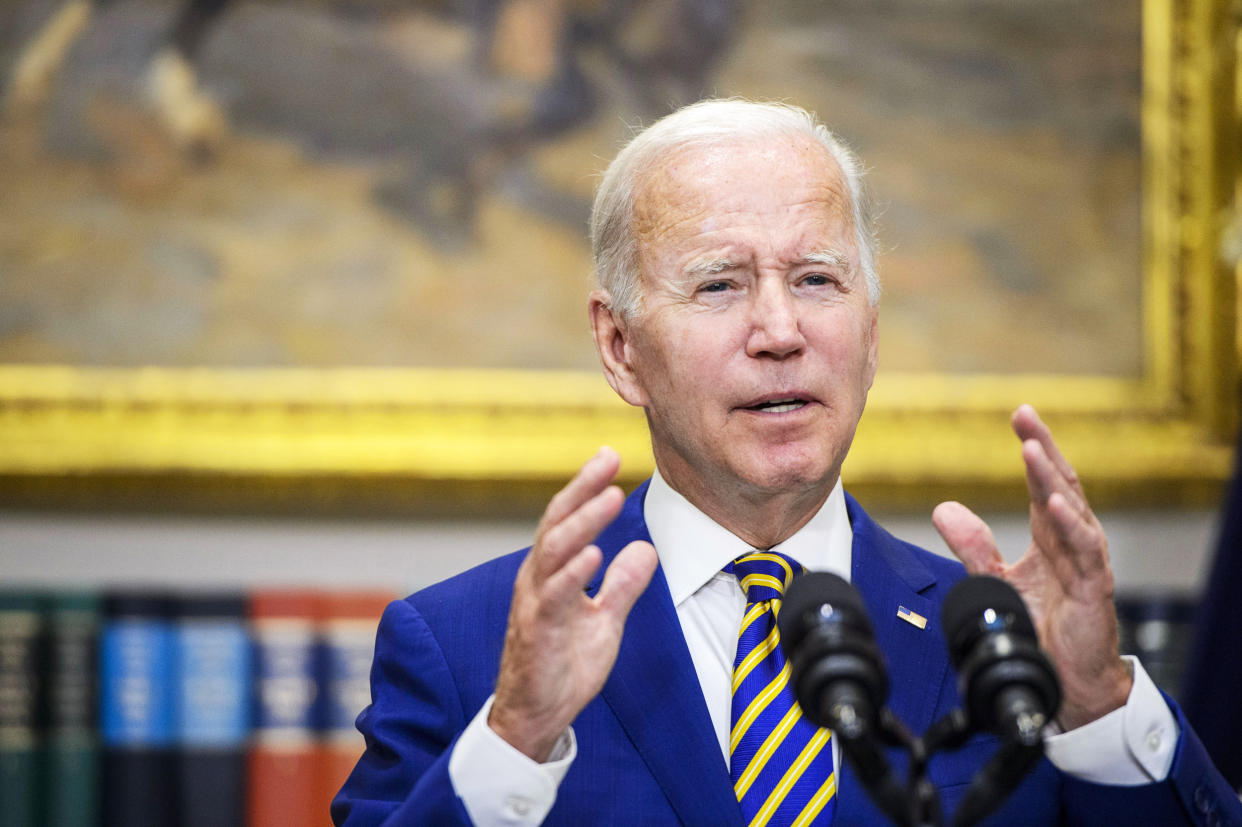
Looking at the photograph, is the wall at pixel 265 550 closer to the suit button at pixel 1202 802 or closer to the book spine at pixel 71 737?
the book spine at pixel 71 737

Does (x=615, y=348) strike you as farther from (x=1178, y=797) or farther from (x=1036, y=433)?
(x=1178, y=797)

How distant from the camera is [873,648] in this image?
1.18 m

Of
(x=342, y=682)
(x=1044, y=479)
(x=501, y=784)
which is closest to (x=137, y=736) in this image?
(x=342, y=682)

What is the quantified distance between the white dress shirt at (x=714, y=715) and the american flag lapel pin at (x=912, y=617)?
10 cm

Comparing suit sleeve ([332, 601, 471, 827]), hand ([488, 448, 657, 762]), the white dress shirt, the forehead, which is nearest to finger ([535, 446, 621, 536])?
hand ([488, 448, 657, 762])

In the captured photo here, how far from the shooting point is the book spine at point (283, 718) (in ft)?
10.5

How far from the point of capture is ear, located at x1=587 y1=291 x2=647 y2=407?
2146mm

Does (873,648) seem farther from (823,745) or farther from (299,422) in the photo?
(299,422)

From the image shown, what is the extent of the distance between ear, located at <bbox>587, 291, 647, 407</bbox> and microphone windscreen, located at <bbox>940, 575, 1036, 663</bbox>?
90cm

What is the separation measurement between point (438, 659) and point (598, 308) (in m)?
0.68

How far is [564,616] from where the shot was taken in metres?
1.50

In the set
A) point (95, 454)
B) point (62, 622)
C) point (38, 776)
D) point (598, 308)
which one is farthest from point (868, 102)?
point (38, 776)

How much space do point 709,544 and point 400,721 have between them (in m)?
0.53

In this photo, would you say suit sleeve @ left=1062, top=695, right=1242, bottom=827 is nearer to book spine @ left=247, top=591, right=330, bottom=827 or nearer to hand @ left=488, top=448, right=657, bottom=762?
hand @ left=488, top=448, right=657, bottom=762
